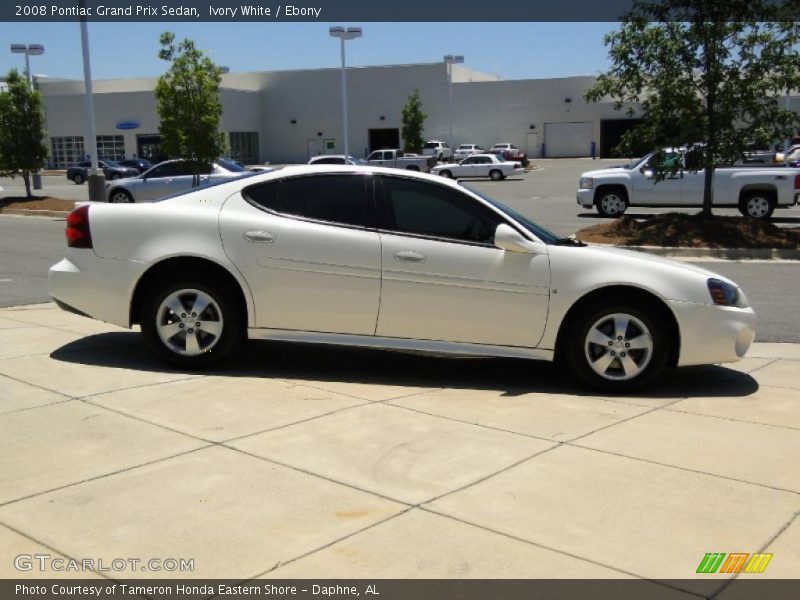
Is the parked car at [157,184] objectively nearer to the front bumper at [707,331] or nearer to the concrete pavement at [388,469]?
the concrete pavement at [388,469]

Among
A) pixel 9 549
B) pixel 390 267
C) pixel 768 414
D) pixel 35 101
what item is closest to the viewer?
pixel 9 549

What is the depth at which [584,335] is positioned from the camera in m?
6.16

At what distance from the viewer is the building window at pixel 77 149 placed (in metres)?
71.0

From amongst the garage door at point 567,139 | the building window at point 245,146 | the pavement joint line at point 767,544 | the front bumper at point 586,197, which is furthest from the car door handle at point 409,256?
the garage door at point 567,139

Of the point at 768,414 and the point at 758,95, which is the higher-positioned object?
the point at 758,95

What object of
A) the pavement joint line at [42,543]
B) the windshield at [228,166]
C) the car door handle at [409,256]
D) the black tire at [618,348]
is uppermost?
the windshield at [228,166]

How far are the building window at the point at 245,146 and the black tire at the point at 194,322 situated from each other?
67.8 meters

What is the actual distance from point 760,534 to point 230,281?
13.2ft

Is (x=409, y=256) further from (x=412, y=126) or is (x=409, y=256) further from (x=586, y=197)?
(x=412, y=126)

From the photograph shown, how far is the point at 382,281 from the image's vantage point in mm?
6246

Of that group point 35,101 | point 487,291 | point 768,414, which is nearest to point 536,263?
point 487,291

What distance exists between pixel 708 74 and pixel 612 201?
261 inches

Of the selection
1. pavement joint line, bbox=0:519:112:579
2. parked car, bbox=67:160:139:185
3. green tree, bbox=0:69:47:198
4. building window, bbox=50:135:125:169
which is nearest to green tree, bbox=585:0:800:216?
pavement joint line, bbox=0:519:112:579

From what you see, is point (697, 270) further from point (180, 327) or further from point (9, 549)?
point (9, 549)
